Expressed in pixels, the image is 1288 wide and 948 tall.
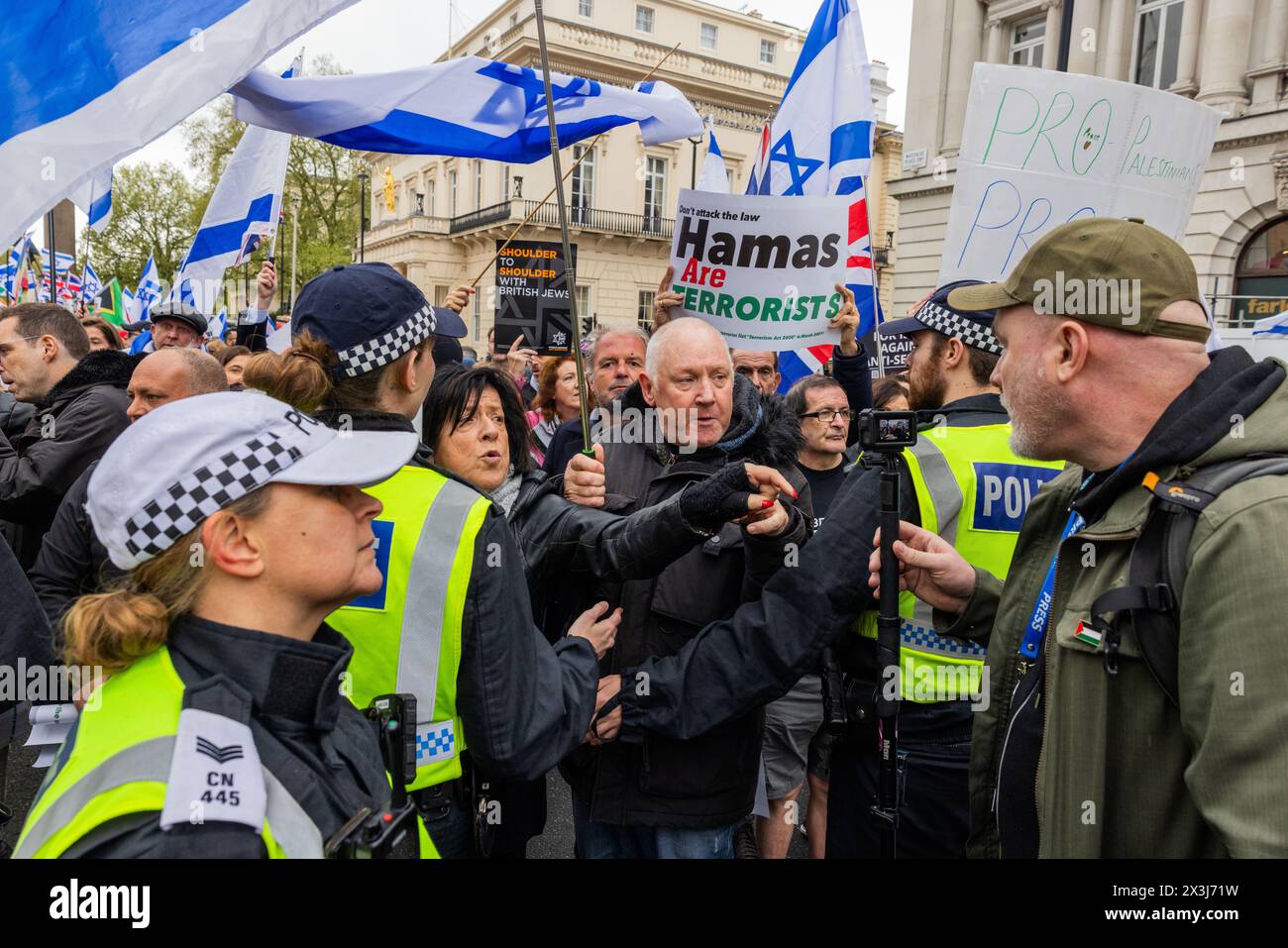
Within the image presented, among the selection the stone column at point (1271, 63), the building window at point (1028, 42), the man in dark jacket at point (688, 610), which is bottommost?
the man in dark jacket at point (688, 610)

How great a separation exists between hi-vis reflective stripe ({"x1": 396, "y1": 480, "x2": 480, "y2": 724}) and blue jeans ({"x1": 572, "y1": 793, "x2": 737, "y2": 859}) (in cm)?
104

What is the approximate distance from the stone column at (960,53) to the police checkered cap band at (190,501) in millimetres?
25704

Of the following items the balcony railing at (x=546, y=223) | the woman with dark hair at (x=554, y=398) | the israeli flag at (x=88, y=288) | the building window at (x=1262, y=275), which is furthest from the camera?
the balcony railing at (x=546, y=223)

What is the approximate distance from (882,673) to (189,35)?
8.08 feet

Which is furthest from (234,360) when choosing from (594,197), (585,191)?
(594,197)

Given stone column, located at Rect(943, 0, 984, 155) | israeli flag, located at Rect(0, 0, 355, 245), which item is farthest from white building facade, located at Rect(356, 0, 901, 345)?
israeli flag, located at Rect(0, 0, 355, 245)

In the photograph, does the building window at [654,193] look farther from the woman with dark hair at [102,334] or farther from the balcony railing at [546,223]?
the woman with dark hair at [102,334]

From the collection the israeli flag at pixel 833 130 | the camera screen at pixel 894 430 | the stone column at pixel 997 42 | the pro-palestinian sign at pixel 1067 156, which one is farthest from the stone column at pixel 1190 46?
the camera screen at pixel 894 430

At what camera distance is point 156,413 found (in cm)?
147

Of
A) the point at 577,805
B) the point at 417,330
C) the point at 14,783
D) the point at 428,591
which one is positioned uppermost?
the point at 417,330

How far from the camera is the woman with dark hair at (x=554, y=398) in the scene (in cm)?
629

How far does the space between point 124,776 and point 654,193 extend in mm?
40372
